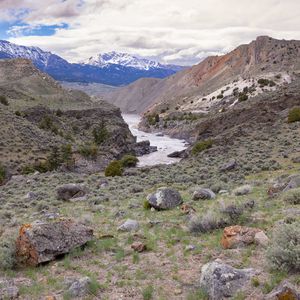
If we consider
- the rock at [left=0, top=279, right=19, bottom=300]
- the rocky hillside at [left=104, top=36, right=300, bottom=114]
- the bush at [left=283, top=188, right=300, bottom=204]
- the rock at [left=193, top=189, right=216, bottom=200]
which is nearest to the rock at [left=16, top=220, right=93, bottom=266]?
the rock at [left=0, top=279, right=19, bottom=300]

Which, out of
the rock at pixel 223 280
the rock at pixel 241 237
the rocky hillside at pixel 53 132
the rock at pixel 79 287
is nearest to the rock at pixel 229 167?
the rock at pixel 241 237

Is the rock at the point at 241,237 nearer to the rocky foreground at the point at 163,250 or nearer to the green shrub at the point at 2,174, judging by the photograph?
the rocky foreground at the point at 163,250

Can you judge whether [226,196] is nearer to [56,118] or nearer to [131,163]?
[131,163]

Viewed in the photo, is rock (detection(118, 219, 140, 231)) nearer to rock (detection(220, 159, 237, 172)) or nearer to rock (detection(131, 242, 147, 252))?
rock (detection(131, 242, 147, 252))

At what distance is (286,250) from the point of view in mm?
7684

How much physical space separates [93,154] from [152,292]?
55107 millimetres

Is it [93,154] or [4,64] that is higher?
[4,64]

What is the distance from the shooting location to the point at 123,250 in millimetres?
10711

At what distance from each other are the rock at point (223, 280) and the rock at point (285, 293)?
72 centimetres

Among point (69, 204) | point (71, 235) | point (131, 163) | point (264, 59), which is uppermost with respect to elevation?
point (264, 59)

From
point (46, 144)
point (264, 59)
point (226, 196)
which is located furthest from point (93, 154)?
point (264, 59)

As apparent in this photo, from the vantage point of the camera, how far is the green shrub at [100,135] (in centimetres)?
7500

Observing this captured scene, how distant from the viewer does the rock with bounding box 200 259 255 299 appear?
7285 millimetres

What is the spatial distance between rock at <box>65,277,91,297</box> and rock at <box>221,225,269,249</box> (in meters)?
3.21
